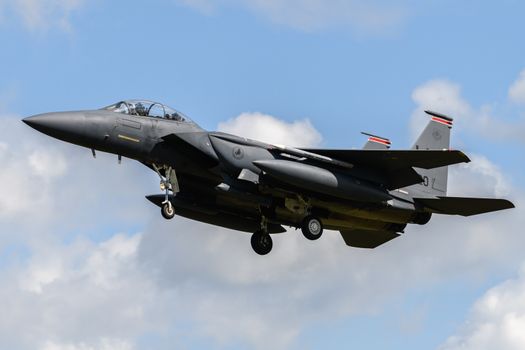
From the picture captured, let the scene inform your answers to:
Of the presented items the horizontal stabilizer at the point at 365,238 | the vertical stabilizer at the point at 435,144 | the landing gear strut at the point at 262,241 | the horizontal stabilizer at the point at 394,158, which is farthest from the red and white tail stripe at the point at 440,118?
the landing gear strut at the point at 262,241

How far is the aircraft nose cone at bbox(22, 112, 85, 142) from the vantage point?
85.9 ft

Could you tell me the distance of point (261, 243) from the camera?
29828 millimetres

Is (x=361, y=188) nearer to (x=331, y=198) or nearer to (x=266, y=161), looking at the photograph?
(x=331, y=198)

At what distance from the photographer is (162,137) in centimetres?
2719

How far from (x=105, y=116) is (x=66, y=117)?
940 mm

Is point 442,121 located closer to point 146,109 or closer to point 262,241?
point 262,241

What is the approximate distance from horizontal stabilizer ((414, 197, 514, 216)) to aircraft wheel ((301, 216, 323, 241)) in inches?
111

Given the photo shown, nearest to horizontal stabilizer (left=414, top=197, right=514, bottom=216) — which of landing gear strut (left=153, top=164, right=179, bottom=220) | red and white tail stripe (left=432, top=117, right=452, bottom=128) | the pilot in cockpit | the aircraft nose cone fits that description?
red and white tail stripe (left=432, top=117, right=452, bottom=128)

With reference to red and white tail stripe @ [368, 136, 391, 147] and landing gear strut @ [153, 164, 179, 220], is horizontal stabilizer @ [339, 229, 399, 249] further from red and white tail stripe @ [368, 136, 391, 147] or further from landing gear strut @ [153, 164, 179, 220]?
landing gear strut @ [153, 164, 179, 220]

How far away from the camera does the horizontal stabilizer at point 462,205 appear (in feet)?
93.1

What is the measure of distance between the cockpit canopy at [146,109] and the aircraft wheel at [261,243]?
3968 mm

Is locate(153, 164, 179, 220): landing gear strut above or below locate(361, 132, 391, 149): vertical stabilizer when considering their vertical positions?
below

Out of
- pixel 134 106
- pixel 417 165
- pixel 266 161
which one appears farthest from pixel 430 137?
pixel 134 106

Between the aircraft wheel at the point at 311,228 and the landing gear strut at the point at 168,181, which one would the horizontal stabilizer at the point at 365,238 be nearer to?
the aircraft wheel at the point at 311,228
